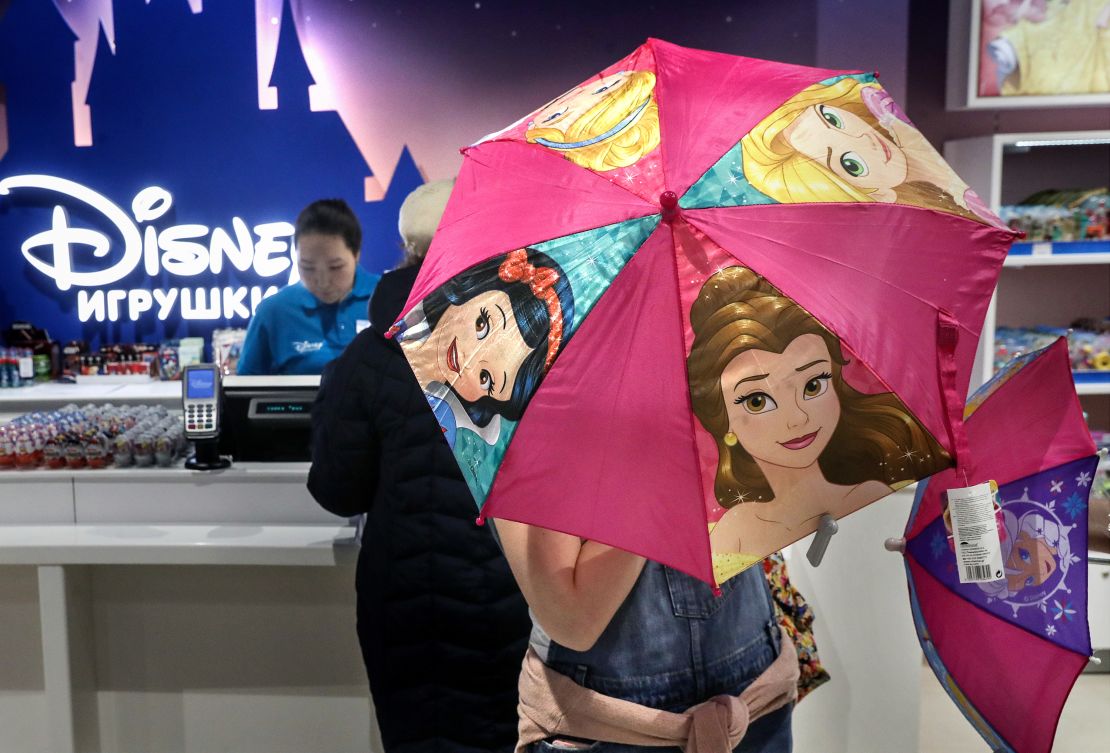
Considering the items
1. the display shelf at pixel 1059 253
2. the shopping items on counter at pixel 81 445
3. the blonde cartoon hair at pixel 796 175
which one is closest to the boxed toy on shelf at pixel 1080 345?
the display shelf at pixel 1059 253

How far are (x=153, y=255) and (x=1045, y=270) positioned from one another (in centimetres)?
424

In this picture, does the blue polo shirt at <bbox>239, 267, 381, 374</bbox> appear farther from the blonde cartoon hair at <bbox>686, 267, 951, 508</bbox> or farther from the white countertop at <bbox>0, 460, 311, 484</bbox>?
the blonde cartoon hair at <bbox>686, 267, 951, 508</bbox>

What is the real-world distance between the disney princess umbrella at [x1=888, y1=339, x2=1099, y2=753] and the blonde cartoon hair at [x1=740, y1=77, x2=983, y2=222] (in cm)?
29

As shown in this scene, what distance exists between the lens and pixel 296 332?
15.2 feet

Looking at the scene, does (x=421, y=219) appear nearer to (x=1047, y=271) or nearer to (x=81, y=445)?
(x=81, y=445)

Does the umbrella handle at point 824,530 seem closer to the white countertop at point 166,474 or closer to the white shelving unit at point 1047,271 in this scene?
the white countertop at point 166,474

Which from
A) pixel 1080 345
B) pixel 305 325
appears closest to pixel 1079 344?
pixel 1080 345

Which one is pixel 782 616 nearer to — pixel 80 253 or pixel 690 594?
pixel 690 594

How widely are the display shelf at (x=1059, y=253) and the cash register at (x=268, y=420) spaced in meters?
2.82

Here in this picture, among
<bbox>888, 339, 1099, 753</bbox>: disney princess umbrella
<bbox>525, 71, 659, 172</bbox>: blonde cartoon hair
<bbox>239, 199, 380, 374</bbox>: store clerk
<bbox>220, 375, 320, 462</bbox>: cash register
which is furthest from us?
<bbox>239, 199, 380, 374</bbox>: store clerk

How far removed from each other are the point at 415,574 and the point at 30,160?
393 centimetres

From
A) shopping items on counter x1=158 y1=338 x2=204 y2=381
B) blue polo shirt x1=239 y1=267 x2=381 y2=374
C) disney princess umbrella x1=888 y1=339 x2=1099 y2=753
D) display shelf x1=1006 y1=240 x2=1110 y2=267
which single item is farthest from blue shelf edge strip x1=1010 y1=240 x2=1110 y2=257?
shopping items on counter x1=158 y1=338 x2=204 y2=381

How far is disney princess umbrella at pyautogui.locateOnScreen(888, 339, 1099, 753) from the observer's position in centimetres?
119

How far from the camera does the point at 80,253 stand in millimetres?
4996
